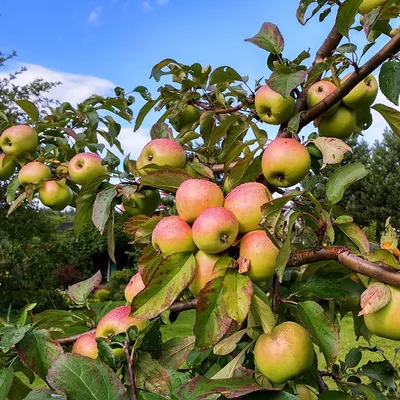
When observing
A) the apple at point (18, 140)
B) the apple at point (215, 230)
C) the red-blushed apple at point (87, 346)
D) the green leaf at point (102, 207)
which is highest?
the apple at point (18, 140)

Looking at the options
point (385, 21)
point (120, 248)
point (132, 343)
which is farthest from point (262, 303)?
point (120, 248)

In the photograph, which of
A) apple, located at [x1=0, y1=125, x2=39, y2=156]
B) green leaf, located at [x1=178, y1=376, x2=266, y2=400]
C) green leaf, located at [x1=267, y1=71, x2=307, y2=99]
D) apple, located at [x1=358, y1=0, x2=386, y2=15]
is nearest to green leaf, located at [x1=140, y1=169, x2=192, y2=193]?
green leaf, located at [x1=267, y1=71, x2=307, y2=99]

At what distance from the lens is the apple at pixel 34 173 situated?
1227mm

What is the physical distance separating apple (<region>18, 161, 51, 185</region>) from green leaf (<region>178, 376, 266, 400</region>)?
83 cm

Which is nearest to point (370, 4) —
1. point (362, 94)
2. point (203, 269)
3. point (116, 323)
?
point (362, 94)

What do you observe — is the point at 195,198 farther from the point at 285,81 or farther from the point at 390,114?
the point at 390,114

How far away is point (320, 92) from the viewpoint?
812mm

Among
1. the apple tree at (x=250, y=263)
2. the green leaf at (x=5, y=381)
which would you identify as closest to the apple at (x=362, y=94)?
the apple tree at (x=250, y=263)

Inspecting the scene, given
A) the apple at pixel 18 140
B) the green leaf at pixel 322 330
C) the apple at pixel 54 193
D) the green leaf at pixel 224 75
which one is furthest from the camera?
the apple at pixel 18 140

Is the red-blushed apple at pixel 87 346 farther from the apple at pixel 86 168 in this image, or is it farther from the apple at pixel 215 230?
the apple at pixel 86 168

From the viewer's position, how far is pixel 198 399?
52 centimetres

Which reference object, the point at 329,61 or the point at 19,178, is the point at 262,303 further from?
the point at 19,178

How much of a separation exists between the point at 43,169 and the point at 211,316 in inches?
32.2

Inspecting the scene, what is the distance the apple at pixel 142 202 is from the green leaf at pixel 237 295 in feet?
1.20
